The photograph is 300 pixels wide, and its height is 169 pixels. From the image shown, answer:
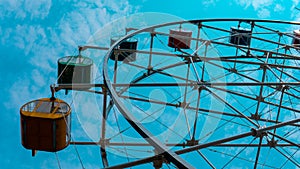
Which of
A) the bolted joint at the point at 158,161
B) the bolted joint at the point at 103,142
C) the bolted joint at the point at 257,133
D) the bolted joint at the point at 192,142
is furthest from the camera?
the bolted joint at the point at 192,142

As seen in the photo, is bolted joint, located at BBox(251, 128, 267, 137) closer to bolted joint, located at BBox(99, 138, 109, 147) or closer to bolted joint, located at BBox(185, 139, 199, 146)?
bolted joint, located at BBox(185, 139, 199, 146)

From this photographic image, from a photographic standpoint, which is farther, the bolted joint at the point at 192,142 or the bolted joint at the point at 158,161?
the bolted joint at the point at 192,142

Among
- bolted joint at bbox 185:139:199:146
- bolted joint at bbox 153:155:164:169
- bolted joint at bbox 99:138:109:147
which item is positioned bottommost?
bolted joint at bbox 185:139:199:146

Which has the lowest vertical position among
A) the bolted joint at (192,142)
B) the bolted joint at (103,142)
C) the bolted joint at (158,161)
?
the bolted joint at (192,142)

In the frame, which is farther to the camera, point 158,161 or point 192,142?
point 192,142

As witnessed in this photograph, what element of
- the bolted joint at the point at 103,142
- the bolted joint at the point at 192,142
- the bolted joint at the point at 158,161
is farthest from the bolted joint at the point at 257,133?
the bolted joint at the point at 103,142

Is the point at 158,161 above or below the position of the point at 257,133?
below

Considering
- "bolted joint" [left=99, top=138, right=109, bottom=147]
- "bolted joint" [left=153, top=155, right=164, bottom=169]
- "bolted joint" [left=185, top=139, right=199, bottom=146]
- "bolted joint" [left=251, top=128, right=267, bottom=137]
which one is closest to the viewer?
"bolted joint" [left=153, top=155, right=164, bottom=169]

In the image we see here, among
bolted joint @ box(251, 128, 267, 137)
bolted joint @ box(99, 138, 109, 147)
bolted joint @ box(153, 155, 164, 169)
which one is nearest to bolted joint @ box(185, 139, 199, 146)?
bolted joint @ box(99, 138, 109, 147)

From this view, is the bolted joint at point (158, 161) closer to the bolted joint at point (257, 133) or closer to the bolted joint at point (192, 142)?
the bolted joint at point (257, 133)

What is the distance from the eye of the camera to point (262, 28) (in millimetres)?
30703

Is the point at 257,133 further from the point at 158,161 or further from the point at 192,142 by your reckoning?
the point at 192,142

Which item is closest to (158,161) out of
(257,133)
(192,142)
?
(257,133)

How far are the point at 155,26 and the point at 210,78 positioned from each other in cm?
469
